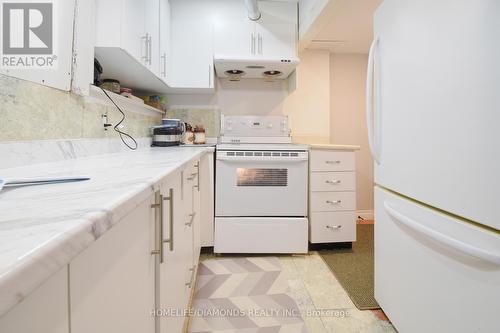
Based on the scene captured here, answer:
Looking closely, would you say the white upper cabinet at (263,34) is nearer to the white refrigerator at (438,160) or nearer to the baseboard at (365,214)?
the white refrigerator at (438,160)

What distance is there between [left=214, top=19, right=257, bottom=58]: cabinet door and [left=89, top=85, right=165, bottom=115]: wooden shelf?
0.84 metres

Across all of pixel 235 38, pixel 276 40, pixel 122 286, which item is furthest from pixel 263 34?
pixel 122 286

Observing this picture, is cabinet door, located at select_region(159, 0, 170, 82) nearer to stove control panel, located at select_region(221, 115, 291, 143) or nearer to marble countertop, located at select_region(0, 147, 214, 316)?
stove control panel, located at select_region(221, 115, 291, 143)

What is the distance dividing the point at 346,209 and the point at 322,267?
1.78 ft

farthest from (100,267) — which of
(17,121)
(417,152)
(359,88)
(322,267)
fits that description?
(359,88)

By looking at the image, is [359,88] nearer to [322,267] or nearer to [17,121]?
[322,267]

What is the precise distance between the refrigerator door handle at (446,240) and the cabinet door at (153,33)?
169 centimetres

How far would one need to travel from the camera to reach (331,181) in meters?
2.17

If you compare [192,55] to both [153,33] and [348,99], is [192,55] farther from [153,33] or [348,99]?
[348,99]

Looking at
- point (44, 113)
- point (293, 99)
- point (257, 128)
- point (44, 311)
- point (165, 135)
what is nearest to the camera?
point (44, 311)

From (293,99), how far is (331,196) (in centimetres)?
124

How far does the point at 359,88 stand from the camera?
3164 mm

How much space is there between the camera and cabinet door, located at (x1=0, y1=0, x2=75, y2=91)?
40.9 inches

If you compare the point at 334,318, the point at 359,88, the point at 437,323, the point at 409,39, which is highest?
the point at 359,88
